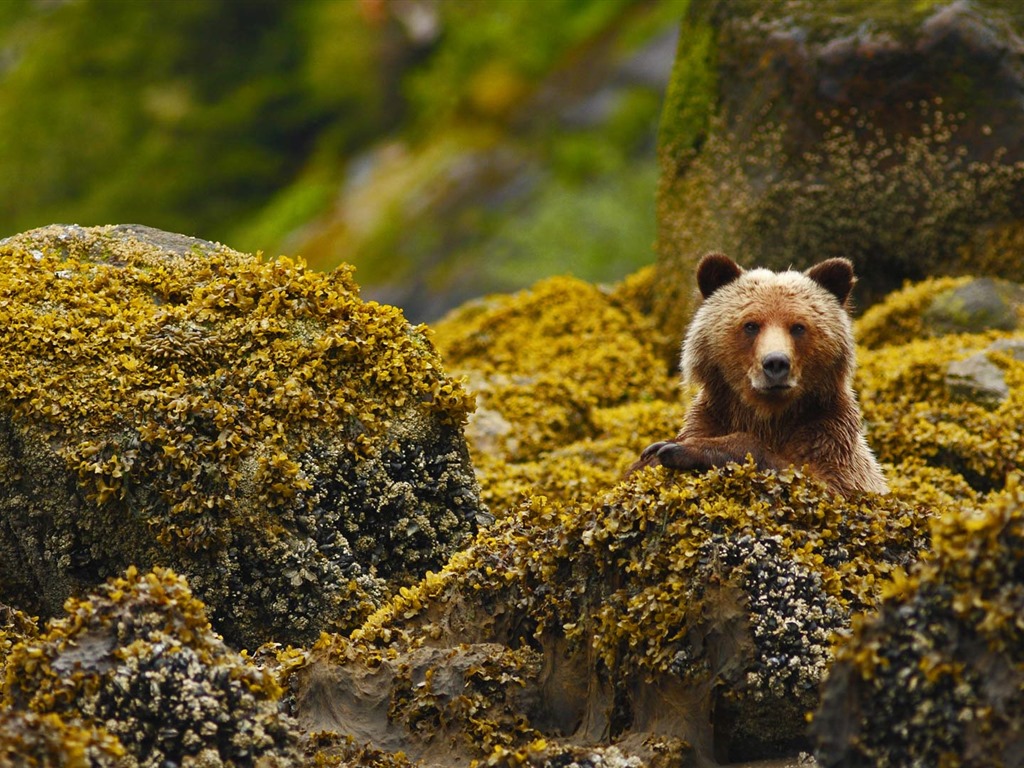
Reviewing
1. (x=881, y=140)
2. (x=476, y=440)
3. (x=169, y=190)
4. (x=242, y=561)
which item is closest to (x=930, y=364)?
(x=881, y=140)

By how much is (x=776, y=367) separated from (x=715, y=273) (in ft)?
3.27

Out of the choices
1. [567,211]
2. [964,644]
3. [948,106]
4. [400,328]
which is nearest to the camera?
[964,644]

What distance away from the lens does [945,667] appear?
12.4 feet

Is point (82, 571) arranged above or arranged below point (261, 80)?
below

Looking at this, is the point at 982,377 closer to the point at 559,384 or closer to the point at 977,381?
the point at 977,381

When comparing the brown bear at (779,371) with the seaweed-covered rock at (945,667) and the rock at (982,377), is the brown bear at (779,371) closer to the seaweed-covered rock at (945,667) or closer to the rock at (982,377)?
the seaweed-covered rock at (945,667)

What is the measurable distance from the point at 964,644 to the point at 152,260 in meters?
4.60

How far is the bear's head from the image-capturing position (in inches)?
247

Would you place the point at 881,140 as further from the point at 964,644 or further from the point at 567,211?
the point at 567,211

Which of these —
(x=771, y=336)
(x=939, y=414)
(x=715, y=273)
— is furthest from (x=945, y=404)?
(x=771, y=336)

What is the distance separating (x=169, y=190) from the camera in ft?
78.6

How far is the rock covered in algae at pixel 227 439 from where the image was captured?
596 cm

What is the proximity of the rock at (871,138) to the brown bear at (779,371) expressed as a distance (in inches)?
198

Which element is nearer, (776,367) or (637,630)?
(637,630)
